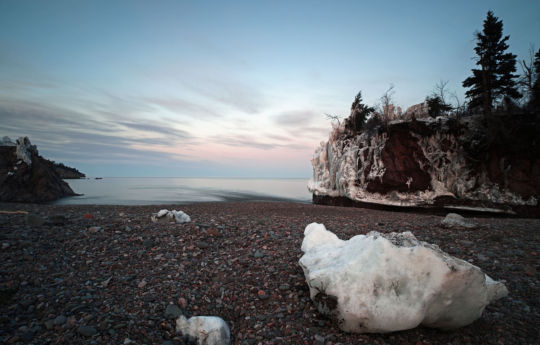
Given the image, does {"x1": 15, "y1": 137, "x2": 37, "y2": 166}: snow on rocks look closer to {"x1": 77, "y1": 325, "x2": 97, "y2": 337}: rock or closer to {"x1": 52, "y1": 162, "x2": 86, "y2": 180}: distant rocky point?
{"x1": 77, "y1": 325, "x2": 97, "y2": 337}: rock

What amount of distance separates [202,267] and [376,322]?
3034 millimetres

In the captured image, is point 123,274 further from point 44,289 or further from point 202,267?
point 202,267

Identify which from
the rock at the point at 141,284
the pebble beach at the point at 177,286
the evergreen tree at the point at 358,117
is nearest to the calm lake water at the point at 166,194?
the evergreen tree at the point at 358,117

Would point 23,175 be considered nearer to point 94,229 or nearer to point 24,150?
point 24,150

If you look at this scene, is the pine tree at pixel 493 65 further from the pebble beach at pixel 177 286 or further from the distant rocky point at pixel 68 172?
the distant rocky point at pixel 68 172

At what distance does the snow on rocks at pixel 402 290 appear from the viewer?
2422 mm

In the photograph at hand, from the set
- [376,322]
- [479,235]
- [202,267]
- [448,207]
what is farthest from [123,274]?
[448,207]

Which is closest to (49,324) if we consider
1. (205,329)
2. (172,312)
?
(172,312)

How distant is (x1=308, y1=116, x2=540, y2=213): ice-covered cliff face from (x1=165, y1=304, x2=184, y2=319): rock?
52.6 ft

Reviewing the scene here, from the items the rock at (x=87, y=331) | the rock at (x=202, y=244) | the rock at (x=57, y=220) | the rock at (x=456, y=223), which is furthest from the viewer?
the rock at (x=456, y=223)

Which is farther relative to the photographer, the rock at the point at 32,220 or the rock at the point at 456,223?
the rock at the point at 456,223

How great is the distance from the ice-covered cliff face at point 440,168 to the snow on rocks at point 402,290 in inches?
565

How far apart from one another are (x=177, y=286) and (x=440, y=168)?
17.0 m

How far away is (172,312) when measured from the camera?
9.84 feet
